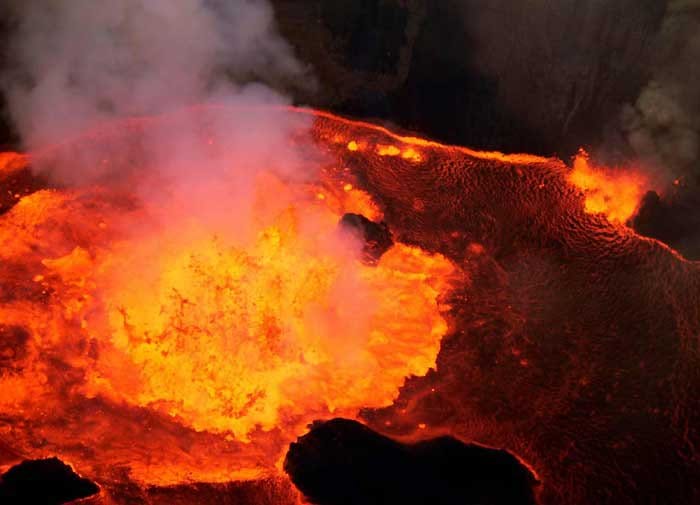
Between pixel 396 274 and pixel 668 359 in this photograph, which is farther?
pixel 396 274

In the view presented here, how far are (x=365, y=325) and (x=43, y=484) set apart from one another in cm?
219

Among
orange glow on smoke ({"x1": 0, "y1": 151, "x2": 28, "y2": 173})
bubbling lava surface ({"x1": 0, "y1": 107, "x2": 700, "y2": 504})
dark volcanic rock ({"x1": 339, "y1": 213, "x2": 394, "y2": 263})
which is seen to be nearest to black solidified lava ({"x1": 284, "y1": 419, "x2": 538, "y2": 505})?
bubbling lava surface ({"x1": 0, "y1": 107, "x2": 700, "y2": 504})

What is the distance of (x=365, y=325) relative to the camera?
3.74 meters

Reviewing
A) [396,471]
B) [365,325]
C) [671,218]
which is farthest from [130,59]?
[671,218]

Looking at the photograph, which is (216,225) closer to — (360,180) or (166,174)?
(166,174)

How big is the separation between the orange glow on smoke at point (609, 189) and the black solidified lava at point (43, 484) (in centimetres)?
383

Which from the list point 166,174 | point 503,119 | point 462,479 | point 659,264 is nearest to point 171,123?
point 166,174

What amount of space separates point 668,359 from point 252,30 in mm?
4019

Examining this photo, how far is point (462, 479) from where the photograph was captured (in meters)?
3.36

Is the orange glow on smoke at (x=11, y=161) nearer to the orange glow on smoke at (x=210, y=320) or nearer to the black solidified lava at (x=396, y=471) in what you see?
the orange glow on smoke at (x=210, y=320)

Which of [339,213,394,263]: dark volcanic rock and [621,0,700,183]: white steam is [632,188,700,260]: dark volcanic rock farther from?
[339,213,394,263]: dark volcanic rock

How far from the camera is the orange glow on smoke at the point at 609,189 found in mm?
3984

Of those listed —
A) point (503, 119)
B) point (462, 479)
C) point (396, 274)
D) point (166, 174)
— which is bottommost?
point (462, 479)

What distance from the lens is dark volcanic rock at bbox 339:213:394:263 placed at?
4.00 meters
